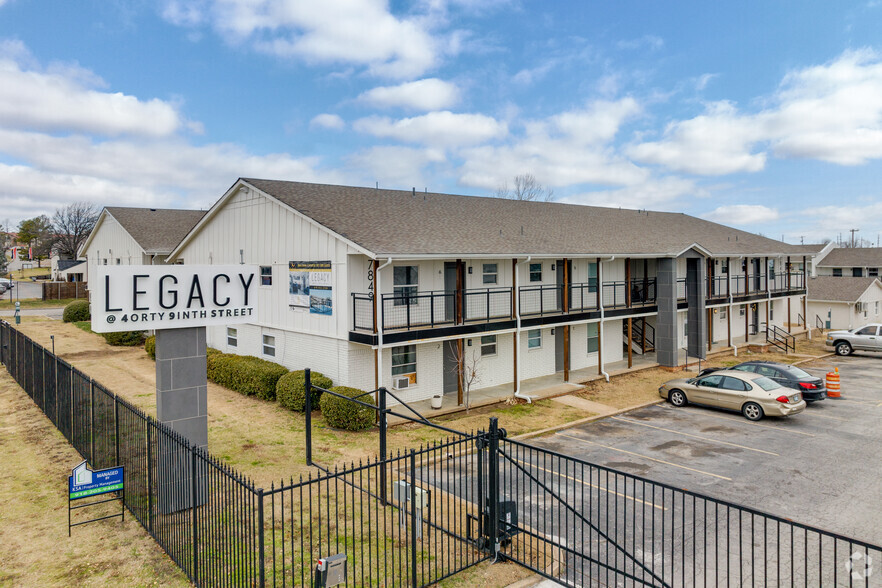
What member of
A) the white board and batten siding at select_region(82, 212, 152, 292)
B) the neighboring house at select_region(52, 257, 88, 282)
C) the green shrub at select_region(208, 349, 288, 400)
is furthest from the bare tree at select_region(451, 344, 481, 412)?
the neighboring house at select_region(52, 257, 88, 282)

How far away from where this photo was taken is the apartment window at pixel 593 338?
984 inches

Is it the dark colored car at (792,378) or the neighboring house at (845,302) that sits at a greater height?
the neighboring house at (845,302)

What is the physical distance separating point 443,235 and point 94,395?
11.7 m

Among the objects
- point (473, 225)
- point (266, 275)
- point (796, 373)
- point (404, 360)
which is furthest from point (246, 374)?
point (796, 373)

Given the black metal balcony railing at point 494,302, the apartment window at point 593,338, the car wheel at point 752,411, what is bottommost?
the car wheel at point 752,411

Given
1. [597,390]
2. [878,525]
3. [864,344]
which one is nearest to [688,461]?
[878,525]

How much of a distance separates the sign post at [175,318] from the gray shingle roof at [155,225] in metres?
22.2

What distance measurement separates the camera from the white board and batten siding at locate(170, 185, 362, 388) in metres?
17.4

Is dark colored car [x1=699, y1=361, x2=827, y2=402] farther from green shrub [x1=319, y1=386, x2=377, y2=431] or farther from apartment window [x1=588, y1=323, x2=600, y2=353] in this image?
green shrub [x1=319, y1=386, x2=377, y2=431]

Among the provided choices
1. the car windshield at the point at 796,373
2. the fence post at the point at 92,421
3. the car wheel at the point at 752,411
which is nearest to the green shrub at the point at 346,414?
the fence post at the point at 92,421

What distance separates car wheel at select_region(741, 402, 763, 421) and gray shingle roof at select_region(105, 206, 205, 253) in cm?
2788

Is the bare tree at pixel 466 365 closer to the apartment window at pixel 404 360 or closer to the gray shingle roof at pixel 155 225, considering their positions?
the apartment window at pixel 404 360

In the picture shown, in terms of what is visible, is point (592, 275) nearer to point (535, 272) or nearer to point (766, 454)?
point (535, 272)

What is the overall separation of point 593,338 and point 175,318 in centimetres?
1903
